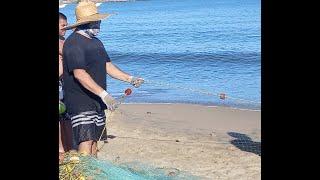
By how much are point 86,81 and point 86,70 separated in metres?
0.20

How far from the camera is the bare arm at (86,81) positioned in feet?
14.8

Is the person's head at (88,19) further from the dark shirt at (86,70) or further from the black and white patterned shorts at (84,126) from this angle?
the black and white patterned shorts at (84,126)

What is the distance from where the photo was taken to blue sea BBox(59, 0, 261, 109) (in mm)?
12141

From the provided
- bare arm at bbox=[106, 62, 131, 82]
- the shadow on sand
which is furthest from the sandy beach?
bare arm at bbox=[106, 62, 131, 82]

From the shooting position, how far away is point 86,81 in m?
4.52

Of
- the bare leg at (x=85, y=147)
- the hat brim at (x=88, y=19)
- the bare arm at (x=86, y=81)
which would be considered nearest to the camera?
the bare arm at (x=86, y=81)

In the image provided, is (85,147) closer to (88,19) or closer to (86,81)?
(86,81)

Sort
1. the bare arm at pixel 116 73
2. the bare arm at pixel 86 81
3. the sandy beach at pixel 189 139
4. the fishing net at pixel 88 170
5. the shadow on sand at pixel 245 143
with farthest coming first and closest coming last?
the shadow on sand at pixel 245 143
the sandy beach at pixel 189 139
the bare arm at pixel 116 73
the bare arm at pixel 86 81
the fishing net at pixel 88 170

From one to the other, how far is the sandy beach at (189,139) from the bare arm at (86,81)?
173cm

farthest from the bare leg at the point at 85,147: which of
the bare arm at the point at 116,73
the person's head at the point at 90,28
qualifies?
the person's head at the point at 90,28
